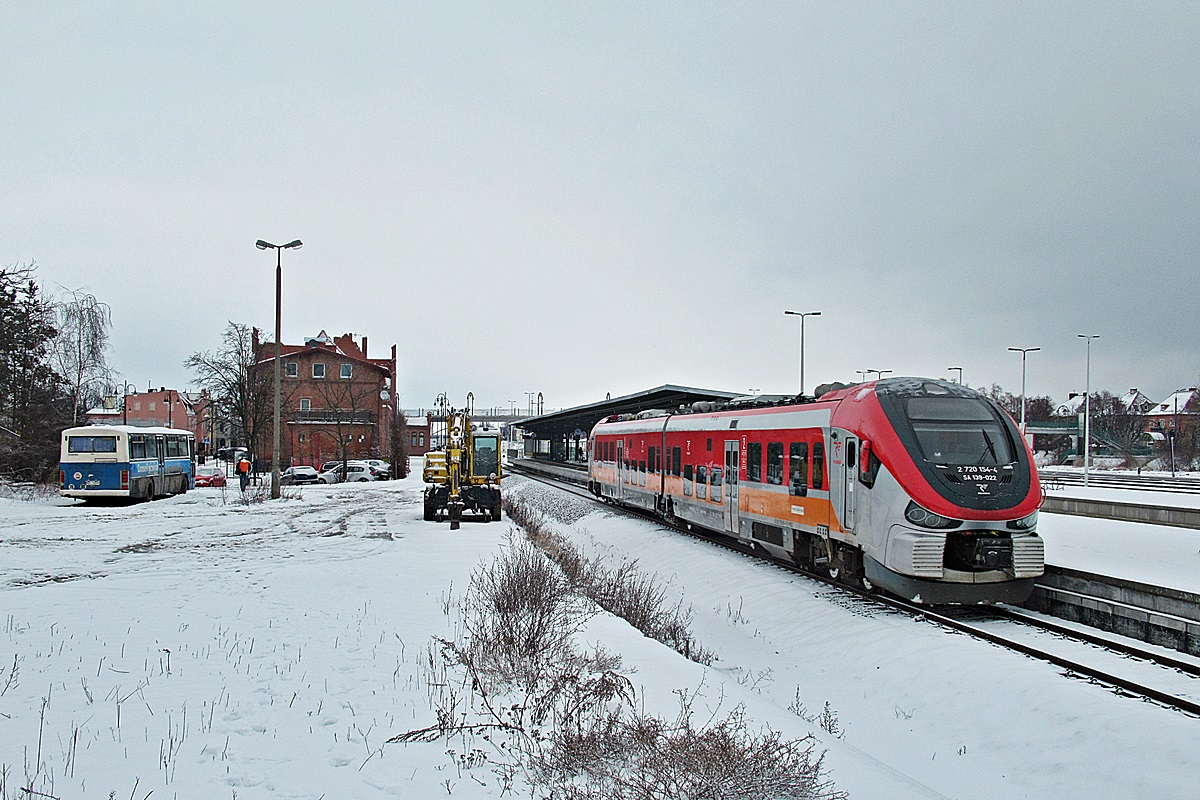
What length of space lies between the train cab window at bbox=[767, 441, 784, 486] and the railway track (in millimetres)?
2387

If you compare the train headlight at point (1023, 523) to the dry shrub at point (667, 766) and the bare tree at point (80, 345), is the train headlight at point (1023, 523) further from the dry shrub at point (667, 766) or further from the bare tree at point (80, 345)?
the bare tree at point (80, 345)

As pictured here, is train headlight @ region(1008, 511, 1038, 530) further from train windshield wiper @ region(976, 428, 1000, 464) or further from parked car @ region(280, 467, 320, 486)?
parked car @ region(280, 467, 320, 486)

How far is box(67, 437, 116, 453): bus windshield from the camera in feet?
82.2

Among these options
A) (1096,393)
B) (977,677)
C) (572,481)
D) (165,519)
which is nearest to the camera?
(977,677)

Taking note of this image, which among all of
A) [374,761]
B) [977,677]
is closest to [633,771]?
[374,761]

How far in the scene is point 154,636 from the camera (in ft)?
25.5

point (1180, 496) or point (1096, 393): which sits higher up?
point (1096, 393)

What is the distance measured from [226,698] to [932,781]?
5.57m

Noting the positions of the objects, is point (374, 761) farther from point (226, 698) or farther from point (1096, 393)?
point (1096, 393)

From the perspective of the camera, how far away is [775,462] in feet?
48.2

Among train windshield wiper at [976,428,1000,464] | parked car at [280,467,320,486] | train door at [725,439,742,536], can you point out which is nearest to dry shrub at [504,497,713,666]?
train door at [725,439,742,536]

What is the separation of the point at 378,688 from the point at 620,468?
2073 centimetres

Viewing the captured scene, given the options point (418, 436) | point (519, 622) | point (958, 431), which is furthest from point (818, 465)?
point (418, 436)

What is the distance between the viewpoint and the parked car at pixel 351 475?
4597 centimetres
